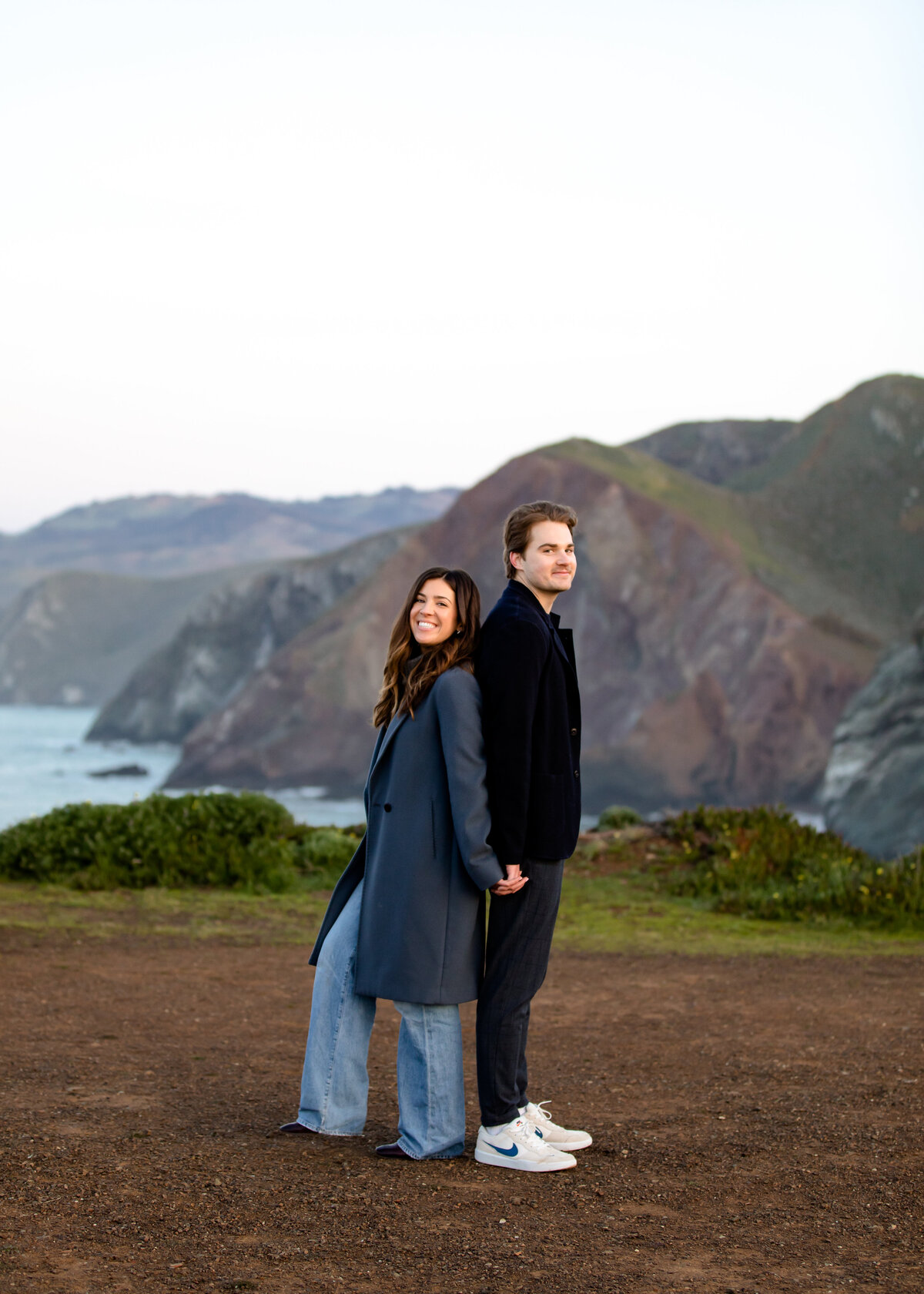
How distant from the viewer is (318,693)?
96.4 metres

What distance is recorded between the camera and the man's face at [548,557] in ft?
12.9

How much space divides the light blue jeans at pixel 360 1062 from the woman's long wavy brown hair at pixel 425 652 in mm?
676

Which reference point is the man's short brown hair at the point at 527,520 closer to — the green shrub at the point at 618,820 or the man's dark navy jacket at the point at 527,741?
the man's dark navy jacket at the point at 527,741

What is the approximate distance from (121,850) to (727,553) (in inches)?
3079

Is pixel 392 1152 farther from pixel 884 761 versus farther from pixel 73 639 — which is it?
pixel 73 639


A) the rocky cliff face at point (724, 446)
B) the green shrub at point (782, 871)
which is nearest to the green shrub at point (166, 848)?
the green shrub at point (782, 871)

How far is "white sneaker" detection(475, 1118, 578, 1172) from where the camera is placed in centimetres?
387

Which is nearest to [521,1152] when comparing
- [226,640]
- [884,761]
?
[884,761]

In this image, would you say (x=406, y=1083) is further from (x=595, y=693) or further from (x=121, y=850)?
(x=595, y=693)

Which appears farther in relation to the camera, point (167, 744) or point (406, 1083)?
point (167, 744)

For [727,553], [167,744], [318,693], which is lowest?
[167,744]

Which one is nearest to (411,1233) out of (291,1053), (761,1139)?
(761,1139)

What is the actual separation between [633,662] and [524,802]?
8877 cm

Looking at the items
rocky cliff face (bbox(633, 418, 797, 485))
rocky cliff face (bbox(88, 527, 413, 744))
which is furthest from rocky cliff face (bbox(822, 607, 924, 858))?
rocky cliff face (bbox(88, 527, 413, 744))
